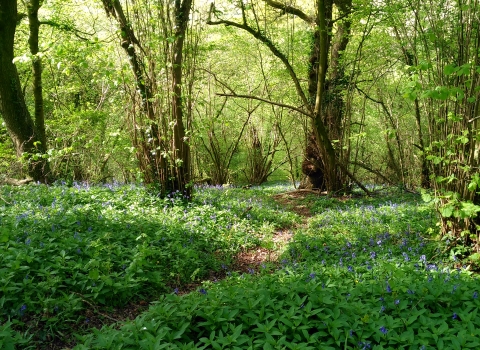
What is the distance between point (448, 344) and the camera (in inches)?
106

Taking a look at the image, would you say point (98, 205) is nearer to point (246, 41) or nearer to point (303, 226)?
point (303, 226)

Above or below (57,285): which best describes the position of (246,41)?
above

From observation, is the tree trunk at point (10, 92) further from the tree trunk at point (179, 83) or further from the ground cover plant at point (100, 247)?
the tree trunk at point (179, 83)

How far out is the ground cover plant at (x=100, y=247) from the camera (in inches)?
128

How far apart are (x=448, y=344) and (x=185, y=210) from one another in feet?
16.7

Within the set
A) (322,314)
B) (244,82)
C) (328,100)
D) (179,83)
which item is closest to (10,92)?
(179,83)

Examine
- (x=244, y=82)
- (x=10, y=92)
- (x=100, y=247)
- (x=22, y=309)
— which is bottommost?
(x=22, y=309)

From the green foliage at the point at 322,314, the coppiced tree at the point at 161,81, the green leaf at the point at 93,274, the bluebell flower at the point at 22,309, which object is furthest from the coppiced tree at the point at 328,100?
the bluebell flower at the point at 22,309

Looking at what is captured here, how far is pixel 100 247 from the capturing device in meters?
4.32

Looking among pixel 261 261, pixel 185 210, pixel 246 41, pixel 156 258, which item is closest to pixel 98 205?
pixel 185 210

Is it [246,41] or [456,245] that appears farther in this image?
[246,41]

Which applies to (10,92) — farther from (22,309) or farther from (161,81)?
(22,309)

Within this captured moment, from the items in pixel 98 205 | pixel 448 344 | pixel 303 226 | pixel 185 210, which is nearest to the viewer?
pixel 448 344

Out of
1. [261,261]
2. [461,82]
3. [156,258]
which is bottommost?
[261,261]
